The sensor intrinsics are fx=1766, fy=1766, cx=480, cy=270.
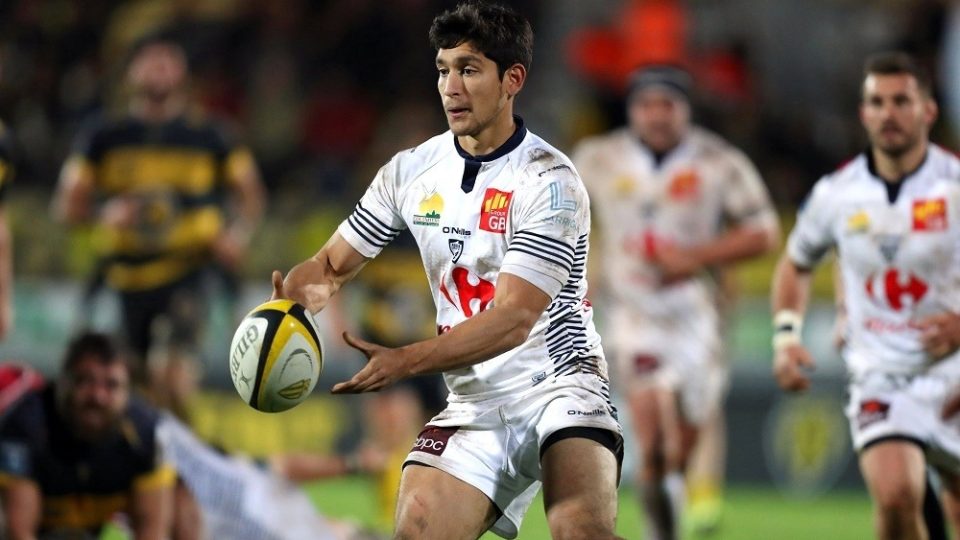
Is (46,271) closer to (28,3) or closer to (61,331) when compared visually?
(61,331)

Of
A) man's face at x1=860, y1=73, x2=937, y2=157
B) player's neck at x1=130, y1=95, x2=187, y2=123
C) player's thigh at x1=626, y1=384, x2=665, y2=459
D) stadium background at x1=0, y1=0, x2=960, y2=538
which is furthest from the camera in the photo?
stadium background at x1=0, y1=0, x2=960, y2=538

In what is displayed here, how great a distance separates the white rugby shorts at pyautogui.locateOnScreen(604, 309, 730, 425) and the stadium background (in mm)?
3817

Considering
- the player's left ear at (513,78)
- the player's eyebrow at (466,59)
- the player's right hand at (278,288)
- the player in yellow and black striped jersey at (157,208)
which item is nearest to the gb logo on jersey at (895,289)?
the player's left ear at (513,78)

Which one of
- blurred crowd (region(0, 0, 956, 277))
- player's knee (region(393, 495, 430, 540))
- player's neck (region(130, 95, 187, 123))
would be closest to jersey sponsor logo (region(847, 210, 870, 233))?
player's knee (region(393, 495, 430, 540))

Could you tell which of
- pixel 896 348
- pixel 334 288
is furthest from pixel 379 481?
pixel 334 288

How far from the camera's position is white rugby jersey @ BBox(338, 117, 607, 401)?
592 cm

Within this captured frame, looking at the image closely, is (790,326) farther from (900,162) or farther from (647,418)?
(647,418)

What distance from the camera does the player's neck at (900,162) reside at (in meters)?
7.84

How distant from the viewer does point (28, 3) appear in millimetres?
17516

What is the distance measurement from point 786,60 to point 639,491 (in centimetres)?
978

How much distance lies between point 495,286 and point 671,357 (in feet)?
14.4

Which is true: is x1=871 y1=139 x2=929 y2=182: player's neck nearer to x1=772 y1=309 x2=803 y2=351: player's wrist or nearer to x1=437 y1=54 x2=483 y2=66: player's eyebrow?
x1=772 y1=309 x2=803 y2=351: player's wrist

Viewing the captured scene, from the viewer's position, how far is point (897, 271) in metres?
7.79

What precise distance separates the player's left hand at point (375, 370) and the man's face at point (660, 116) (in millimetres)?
5214
